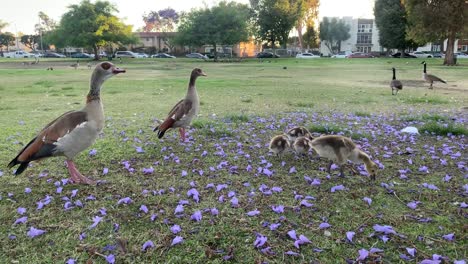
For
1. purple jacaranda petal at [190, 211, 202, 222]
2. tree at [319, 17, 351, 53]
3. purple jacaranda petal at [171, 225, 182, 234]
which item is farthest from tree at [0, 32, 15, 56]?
purple jacaranda petal at [171, 225, 182, 234]

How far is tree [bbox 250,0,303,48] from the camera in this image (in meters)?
79.1

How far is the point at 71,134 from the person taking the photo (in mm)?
4535

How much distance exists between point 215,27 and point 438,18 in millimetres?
34449

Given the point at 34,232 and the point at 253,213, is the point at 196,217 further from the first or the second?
the point at 34,232

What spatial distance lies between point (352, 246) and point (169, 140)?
476cm

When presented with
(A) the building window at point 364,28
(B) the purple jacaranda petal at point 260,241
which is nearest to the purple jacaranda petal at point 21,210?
(B) the purple jacaranda petal at point 260,241

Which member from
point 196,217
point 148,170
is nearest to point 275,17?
point 148,170

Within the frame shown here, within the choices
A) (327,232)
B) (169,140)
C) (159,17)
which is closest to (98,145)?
(169,140)

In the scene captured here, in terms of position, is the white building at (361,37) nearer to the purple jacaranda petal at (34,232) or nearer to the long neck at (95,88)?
the long neck at (95,88)

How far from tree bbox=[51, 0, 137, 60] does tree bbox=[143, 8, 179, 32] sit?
64.4 metres

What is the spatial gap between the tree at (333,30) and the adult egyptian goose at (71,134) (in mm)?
106911

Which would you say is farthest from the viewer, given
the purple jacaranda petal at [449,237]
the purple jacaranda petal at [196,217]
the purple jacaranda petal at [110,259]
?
the purple jacaranda petal at [196,217]

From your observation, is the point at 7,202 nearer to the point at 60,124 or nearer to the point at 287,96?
the point at 60,124

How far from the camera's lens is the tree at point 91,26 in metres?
62.3
